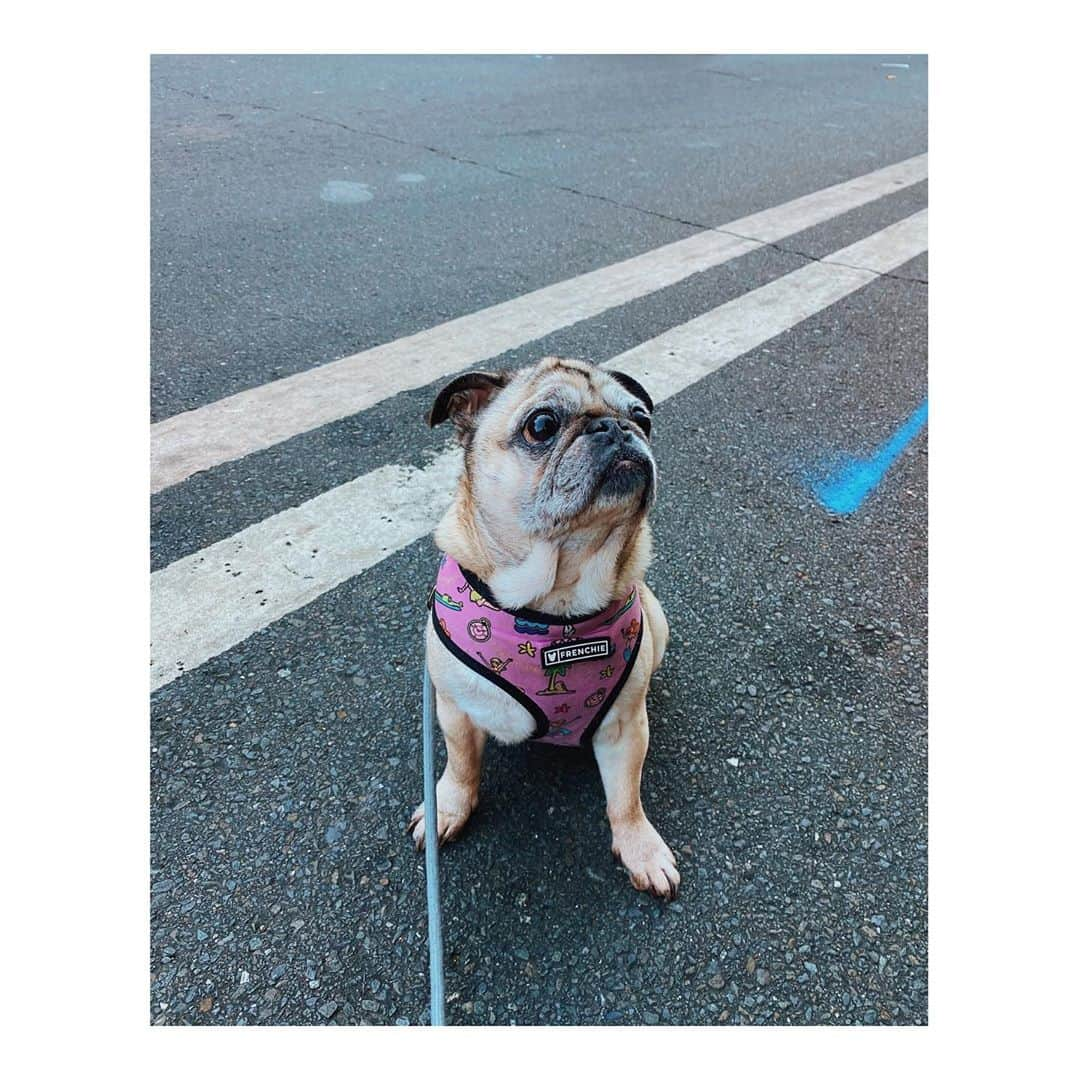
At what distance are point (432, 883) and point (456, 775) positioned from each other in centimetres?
39

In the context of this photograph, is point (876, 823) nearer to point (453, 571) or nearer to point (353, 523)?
point (453, 571)

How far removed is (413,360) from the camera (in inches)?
183

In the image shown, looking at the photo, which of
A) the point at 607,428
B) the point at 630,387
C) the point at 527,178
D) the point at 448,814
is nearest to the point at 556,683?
the point at 448,814

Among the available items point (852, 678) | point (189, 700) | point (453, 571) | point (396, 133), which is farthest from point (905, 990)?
point (396, 133)

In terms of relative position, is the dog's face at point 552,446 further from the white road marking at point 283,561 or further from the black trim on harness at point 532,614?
the white road marking at point 283,561

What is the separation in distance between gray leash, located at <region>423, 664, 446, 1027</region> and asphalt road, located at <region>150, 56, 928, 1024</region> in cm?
10

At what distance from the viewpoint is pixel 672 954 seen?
→ 84.0 inches

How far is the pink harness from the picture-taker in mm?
2172

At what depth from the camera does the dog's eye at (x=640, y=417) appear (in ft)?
7.87

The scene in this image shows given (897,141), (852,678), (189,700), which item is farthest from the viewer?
(897,141)

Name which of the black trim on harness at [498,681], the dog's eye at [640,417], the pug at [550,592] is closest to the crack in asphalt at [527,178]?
the dog's eye at [640,417]

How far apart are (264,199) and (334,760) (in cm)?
540

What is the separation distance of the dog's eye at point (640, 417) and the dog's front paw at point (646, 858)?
1080 mm

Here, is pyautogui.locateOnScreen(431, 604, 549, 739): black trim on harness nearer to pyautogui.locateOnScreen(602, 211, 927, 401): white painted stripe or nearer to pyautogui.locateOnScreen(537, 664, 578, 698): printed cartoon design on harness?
pyautogui.locateOnScreen(537, 664, 578, 698): printed cartoon design on harness
